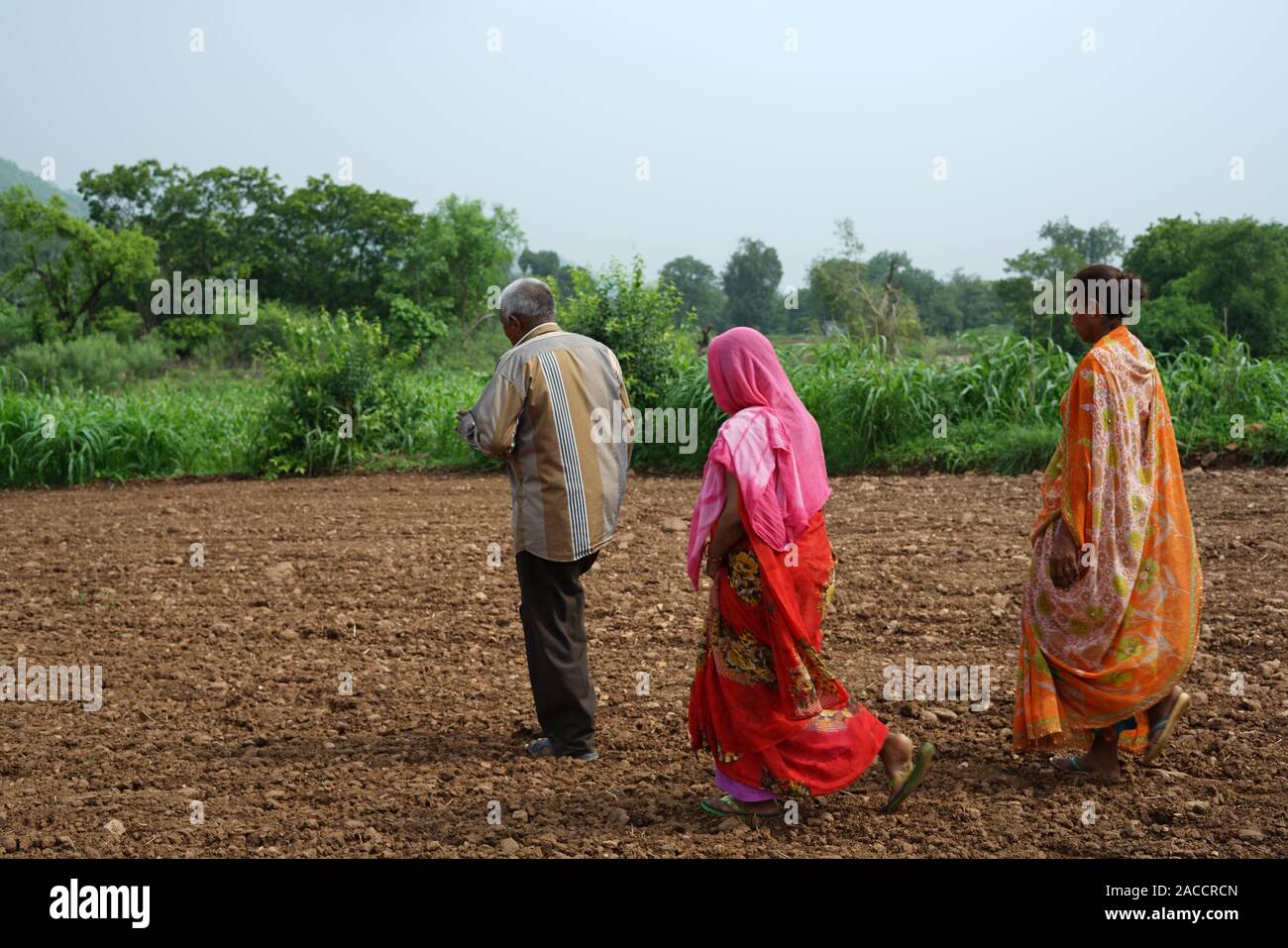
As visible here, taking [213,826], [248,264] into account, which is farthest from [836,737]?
[248,264]

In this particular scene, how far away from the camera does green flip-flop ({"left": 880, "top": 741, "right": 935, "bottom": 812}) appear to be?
338 centimetres

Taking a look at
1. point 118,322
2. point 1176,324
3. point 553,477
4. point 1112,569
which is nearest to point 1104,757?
point 1112,569

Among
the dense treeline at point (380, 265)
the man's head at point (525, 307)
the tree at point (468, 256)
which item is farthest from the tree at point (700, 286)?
the man's head at point (525, 307)

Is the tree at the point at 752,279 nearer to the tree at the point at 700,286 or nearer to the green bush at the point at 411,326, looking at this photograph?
the tree at the point at 700,286

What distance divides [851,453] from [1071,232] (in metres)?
38.5

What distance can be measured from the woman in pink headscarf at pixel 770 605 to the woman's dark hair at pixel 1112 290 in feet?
3.27

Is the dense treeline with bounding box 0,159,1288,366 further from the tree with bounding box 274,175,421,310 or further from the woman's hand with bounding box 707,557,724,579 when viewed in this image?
the woman's hand with bounding box 707,557,724,579

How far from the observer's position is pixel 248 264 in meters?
40.6

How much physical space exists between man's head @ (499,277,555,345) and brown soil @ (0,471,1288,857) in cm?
155

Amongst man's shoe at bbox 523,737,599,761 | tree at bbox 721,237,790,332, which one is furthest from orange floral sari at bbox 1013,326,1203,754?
tree at bbox 721,237,790,332

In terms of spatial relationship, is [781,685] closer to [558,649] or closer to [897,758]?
[897,758]

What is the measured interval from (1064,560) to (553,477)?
172 centimetres

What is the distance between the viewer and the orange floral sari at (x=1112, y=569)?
3.52 meters

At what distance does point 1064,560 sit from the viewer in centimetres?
356
